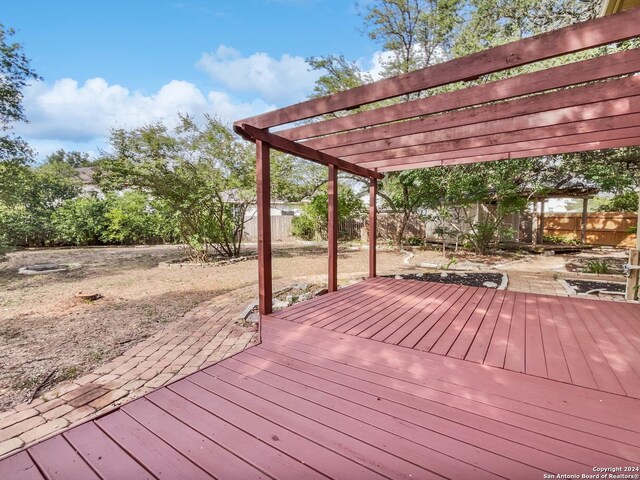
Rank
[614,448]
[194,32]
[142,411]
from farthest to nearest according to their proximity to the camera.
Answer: [194,32], [142,411], [614,448]

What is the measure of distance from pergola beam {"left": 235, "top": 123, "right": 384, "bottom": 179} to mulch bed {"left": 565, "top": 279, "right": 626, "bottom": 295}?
4.51 meters

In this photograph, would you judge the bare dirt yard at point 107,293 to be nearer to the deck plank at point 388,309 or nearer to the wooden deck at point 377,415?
the wooden deck at point 377,415

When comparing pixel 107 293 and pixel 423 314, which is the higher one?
pixel 423 314

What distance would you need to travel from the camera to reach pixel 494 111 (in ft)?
8.88

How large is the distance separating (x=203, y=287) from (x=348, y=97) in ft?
16.0

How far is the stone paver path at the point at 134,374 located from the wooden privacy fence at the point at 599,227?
1499 cm

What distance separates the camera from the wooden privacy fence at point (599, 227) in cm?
1201

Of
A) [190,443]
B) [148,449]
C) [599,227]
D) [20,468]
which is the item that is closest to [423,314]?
[190,443]

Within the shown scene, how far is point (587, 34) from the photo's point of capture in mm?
1577

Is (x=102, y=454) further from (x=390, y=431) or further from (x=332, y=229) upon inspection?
(x=332, y=229)

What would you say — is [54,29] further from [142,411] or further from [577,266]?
[577,266]

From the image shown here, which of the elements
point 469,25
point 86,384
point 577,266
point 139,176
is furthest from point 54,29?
point 577,266

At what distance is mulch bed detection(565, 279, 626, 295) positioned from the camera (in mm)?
5302

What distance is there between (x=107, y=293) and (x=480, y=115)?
637 centimetres
